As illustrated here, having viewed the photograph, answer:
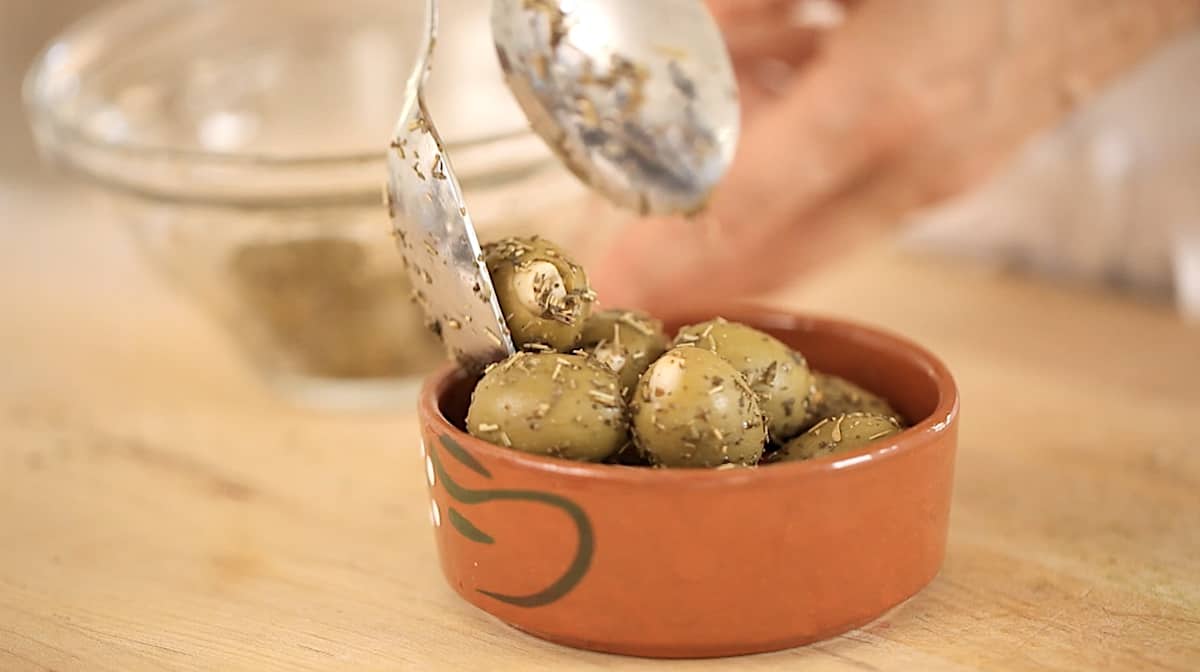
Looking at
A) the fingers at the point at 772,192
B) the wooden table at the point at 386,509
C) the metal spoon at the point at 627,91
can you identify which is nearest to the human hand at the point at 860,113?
the fingers at the point at 772,192

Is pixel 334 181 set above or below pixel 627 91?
below

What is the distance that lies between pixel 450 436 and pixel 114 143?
17.8 inches

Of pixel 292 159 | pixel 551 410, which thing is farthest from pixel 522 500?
pixel 292 159

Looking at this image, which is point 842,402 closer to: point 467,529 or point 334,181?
point 467,529

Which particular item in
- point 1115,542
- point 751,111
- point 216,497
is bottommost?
point 216,497

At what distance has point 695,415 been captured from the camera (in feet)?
1.89

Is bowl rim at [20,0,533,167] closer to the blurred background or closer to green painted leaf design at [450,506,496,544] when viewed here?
the blurred background

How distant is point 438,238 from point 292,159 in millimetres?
279

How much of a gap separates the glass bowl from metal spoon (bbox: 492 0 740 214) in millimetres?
162

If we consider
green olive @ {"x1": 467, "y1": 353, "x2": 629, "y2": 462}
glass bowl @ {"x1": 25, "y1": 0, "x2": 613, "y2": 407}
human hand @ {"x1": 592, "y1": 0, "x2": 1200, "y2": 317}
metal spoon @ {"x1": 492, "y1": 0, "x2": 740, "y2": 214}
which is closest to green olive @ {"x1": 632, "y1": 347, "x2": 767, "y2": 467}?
green olive @ {"x1": 467, "y1": 353, "x2": 629, "y2": 462}

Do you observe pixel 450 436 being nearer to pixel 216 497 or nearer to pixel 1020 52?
pixel 216 497

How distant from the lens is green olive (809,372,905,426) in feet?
2.23

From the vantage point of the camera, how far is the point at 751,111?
43.7 inches

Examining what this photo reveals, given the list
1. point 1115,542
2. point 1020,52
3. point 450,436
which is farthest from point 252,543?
point 1020,52
